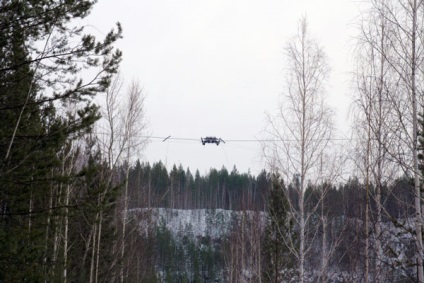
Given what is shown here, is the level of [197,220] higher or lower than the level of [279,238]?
higher

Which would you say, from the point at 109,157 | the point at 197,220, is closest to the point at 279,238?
the point at 109,157

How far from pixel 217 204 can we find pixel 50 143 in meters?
77.1

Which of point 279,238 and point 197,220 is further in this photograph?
point 197,220

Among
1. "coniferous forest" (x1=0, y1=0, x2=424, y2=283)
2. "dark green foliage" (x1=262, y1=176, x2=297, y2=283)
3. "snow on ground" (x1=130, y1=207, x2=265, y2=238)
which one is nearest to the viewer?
"coniferous forest" (x1=0, y1=0, x2=424, y2=283)

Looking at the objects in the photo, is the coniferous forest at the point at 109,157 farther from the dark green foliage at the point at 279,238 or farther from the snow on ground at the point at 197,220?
the snow on ground at the point at 197,220

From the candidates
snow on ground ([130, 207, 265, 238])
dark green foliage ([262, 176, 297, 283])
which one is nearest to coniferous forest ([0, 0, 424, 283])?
dark green foliage ([262, 176, 297, 283])

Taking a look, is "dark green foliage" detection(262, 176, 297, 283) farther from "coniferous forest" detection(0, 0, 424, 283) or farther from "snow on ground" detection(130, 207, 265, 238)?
"snow on ground" detection(130, 207, 265, 238)

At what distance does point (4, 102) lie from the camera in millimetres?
8070

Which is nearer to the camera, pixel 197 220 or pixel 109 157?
pixel 109 157

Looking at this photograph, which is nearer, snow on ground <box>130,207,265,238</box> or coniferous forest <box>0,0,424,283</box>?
coniferous forest <box>0,0,424,283</box>

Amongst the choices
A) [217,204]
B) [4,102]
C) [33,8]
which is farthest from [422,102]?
[217,204]

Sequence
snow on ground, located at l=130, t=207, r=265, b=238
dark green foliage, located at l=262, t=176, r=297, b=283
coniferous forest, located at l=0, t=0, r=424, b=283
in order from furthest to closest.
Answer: snow on ground, located at l=130, t=207, r=265, b=238
dark green foliage, located at l=262, t=176, r=297, b=283
coniferous forest, located at l=0, t=0, r=424, b=283

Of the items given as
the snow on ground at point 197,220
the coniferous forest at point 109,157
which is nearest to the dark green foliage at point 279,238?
the coniferous forest at point 109,157

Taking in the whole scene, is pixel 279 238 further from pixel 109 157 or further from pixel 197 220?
pixel 197 220
